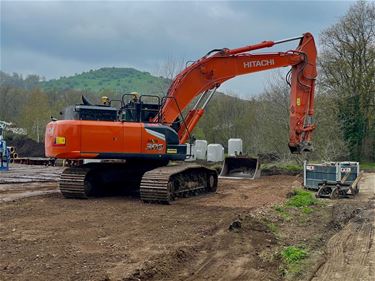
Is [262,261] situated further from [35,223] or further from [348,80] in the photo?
[348,80]

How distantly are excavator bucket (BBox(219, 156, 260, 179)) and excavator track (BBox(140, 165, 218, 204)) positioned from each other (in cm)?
533

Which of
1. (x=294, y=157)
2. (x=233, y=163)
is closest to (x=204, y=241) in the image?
(x=233, y=163)

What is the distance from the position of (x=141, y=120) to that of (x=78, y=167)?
2.09 m

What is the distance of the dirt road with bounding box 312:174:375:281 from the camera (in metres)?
6.03

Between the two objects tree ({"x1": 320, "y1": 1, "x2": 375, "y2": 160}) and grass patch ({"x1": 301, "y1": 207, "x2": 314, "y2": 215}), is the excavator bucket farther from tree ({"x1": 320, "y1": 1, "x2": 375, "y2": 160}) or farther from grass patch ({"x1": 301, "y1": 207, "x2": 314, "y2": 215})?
tree ({"x1": 320, "y1": 1, "x2": 375, "y2": 160})

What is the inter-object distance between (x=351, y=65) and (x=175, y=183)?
26.2 meters

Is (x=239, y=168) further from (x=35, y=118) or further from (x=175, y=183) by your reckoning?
(x=35, y=118)

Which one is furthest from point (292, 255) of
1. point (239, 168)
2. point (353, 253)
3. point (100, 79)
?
point (100, 79)

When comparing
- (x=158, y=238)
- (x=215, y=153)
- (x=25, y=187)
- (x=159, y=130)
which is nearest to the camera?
(x=158, y=238)

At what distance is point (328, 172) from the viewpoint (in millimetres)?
15508

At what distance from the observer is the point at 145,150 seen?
12.6m

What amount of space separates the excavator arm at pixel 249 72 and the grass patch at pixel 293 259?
7247mm

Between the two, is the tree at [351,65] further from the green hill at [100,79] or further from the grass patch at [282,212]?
the green hill at [100,79]

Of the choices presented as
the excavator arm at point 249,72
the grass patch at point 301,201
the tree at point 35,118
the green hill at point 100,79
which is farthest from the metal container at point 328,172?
the green hill at point 100,79
